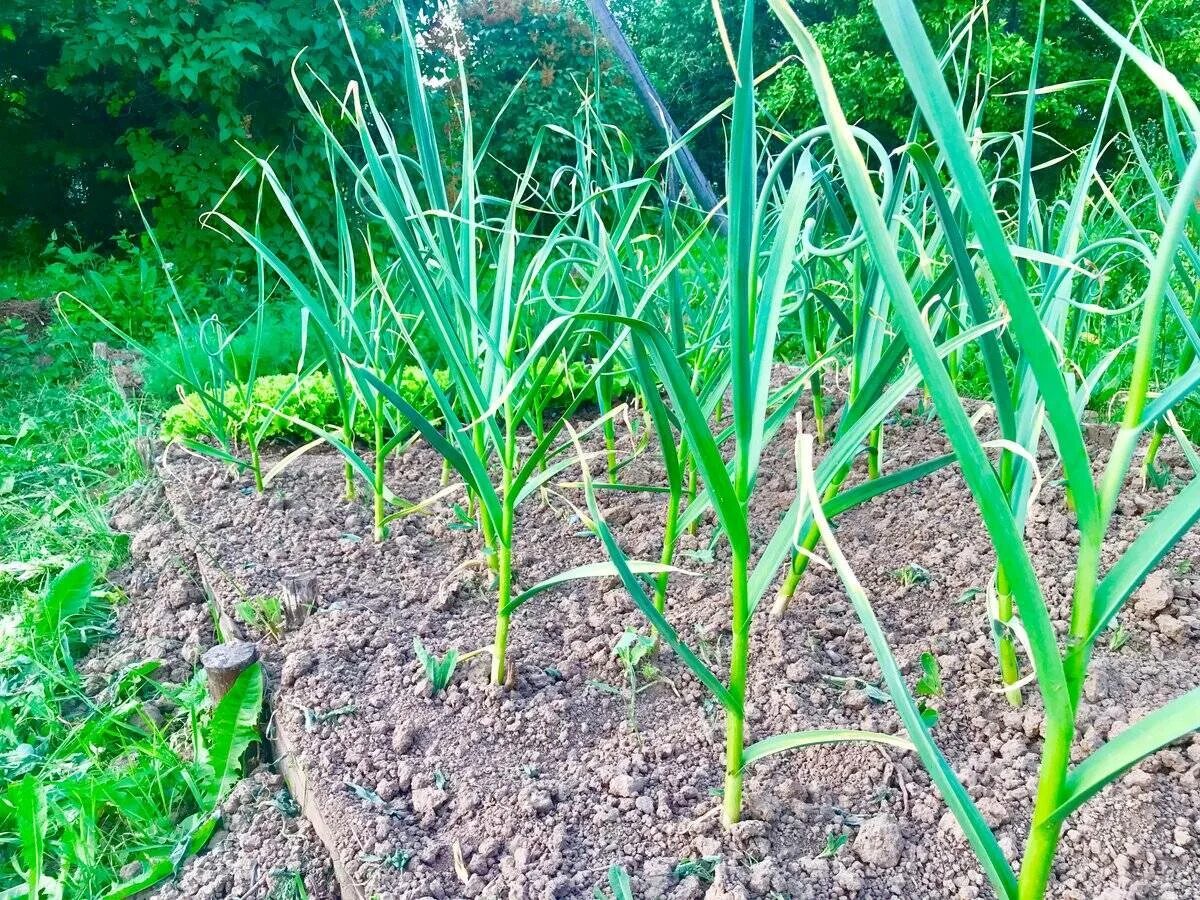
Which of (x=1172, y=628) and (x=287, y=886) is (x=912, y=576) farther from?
(x=287, y=886)

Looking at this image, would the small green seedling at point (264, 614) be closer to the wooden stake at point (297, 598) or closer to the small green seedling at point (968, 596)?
the wooden stake at point (297, 598)

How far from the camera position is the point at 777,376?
A: 242cm

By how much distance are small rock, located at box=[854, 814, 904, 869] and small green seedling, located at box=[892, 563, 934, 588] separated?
54 cm

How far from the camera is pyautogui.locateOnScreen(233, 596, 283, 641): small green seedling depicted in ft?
4.58

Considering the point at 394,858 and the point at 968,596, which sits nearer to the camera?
the point at 394,858

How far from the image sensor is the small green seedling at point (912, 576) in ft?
4.52

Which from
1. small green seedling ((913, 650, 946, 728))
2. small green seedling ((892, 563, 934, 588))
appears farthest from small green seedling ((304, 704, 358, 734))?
small green seedling ((892, 563, 934, 588))

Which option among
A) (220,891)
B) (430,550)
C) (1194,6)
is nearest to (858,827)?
(220,891)

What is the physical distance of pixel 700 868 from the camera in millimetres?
888

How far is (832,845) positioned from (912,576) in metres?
0.60

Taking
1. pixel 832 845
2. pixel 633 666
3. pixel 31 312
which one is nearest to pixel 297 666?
pixel 633 666

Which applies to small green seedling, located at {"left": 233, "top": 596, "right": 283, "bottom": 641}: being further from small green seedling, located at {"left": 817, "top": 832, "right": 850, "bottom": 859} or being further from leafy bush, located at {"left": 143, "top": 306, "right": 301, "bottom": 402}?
leafy bush, located at {"left": 143, "top": 306, "right": 301, "bottom": 402}

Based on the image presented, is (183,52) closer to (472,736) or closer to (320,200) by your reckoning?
(320,200)

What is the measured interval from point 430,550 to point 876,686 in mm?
913
